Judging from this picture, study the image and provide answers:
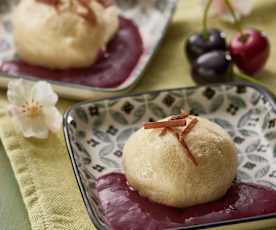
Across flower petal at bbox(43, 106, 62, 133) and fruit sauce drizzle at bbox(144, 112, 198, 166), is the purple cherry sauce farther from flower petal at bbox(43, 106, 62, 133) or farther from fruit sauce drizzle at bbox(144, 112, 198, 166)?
fruit sauce drizzle at bbox(144, 112, 198, 166)

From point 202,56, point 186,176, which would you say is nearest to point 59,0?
point 202,56

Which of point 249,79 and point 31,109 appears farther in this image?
point 249,79

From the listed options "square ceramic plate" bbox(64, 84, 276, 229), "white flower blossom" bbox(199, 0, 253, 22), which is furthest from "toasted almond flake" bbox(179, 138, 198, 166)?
"white flower blossom" bbox(199, 0, 253, 22)

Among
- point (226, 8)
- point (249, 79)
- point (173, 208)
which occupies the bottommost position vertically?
point (173, 208)

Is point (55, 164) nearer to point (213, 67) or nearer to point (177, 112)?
point (177, 112)

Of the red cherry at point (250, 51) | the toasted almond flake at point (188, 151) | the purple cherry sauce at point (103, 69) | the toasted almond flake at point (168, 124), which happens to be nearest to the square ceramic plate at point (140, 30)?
the purple cherry sauce at point (103, 69)

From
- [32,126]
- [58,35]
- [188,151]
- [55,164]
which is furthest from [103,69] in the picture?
[188,151]

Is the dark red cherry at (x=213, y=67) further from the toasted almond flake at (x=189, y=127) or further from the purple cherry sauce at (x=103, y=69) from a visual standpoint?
the toasted almond flake at (x=189, y=127)
